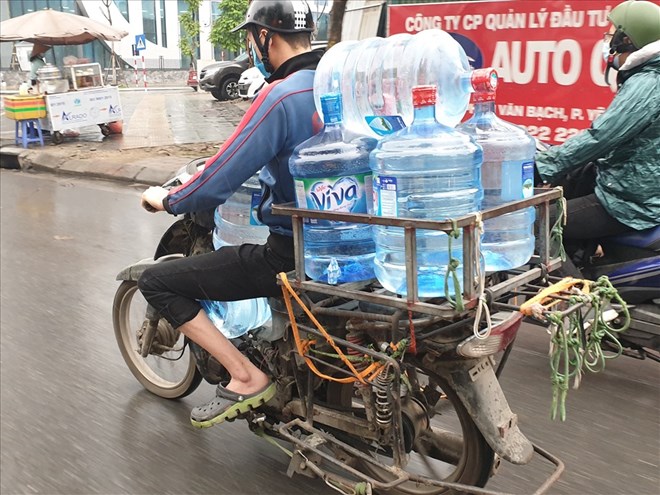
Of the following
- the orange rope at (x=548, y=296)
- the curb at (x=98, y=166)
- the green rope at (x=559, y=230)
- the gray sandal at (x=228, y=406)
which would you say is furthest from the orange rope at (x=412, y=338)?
the curb at (x=98, y=166)

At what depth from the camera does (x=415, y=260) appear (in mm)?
2070

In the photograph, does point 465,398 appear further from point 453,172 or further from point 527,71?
point 527,71

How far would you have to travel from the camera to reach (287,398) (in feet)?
9.64

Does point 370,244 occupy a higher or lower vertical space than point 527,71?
lower

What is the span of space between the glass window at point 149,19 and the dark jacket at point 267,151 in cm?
4556

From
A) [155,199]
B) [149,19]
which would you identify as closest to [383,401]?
[155,199]

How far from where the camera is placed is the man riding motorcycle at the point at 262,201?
255 centimetres

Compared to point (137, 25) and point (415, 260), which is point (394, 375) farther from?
point (137, 25)

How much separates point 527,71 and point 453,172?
13.8 feet

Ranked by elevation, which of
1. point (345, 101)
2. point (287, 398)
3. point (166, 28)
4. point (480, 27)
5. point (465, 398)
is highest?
point (166, 28)

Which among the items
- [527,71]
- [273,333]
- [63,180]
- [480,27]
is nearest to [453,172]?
[273,333]

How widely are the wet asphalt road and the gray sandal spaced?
31 cm

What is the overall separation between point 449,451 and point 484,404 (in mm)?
451

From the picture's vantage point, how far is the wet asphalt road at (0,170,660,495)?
305cm
